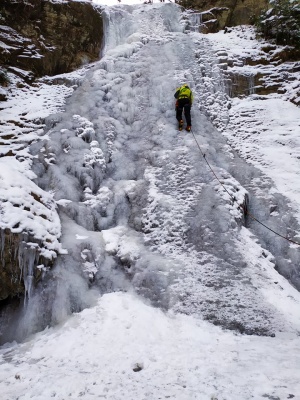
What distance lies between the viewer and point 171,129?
364 inches

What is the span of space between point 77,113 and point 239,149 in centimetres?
471

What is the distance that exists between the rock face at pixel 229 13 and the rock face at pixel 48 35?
496cm

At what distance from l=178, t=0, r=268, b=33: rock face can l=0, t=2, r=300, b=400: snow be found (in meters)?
4.77

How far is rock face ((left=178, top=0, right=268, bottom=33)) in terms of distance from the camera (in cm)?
1456

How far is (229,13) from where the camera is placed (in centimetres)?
1491

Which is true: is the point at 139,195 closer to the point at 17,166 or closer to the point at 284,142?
the point at 17,166

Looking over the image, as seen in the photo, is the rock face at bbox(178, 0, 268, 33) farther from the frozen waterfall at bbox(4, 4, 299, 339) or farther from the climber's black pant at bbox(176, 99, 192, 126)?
the climber's black pant at bbox(176, 99, 192, 126)

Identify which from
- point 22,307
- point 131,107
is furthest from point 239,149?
point 22,307

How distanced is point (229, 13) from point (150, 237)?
41.9 feet

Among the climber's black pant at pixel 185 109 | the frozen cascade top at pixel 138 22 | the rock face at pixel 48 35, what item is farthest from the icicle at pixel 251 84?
the rock face at pixel 48 35

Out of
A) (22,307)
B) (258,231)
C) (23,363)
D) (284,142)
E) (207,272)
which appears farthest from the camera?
(284,142)

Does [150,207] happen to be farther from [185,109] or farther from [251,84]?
[251,84]

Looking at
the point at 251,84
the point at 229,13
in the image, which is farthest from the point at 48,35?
the point at 229,13

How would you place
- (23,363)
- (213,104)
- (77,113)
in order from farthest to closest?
(213,104), (77,113), (23,363)
